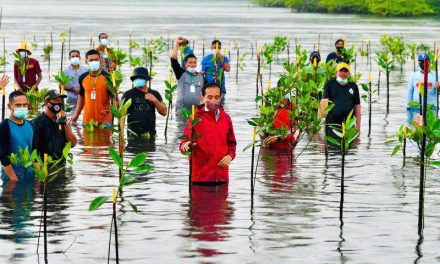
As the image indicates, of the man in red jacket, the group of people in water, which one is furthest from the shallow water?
the man in red jacket

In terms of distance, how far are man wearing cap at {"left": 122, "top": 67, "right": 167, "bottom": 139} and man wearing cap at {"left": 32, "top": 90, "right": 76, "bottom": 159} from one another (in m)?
3.30

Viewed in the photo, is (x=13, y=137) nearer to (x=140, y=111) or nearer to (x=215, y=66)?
(x=140, y=111)

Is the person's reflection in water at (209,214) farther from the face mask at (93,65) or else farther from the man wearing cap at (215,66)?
the man wearing cap at (215,66)

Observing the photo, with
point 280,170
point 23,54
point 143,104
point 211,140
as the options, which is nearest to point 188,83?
point 143,104

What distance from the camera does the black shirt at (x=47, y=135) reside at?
14.3m

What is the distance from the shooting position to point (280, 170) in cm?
1706

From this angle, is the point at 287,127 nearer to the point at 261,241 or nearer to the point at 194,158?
the point at 194,158

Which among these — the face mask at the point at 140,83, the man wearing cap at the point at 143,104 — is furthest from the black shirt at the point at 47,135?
the face mask at the point at 140,83

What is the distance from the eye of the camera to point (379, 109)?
2708cm

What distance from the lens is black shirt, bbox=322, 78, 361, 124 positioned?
18.8 meters

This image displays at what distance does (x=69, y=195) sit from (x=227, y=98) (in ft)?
49.2

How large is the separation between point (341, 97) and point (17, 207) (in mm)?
6956

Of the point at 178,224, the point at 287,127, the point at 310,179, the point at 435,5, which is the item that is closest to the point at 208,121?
the point at 178,224

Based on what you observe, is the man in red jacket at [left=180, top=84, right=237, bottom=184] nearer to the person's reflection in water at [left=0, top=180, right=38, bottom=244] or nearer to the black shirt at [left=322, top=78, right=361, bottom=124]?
the person's reflection in water at [left=0, top=180, right=38, bottom=244]
